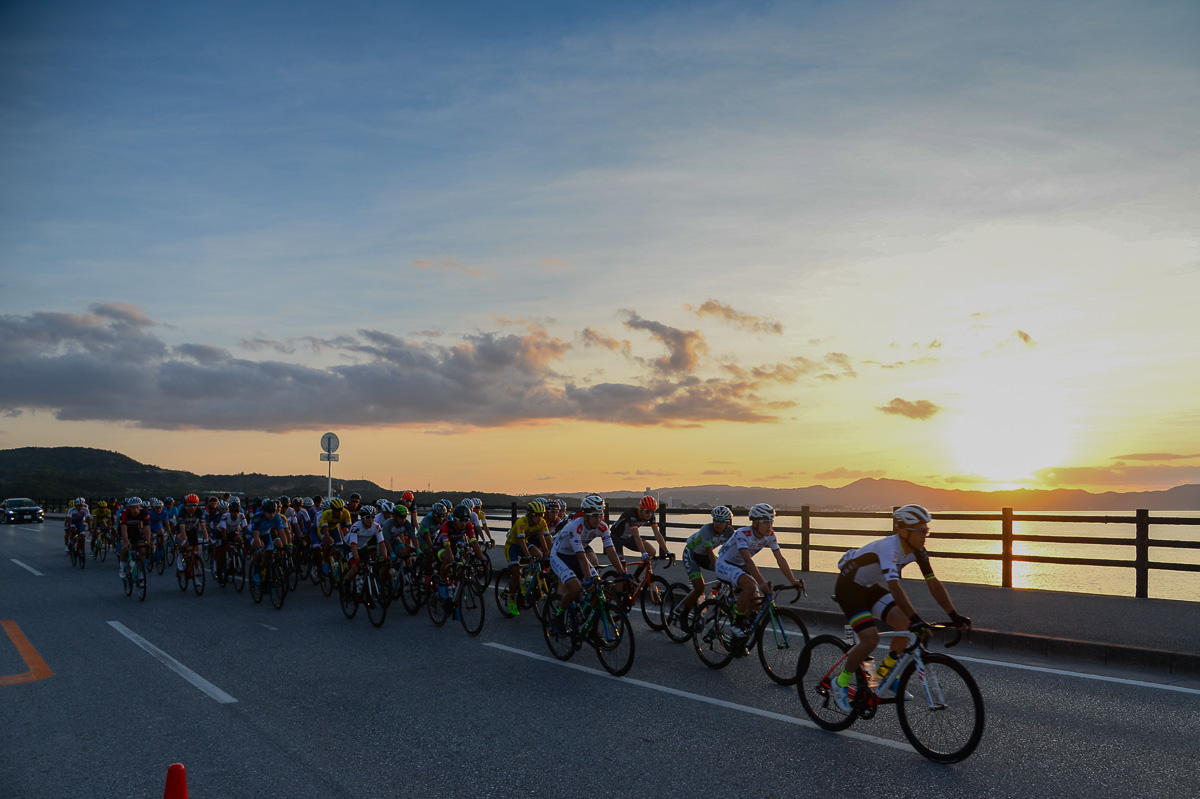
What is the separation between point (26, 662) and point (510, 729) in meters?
6.86

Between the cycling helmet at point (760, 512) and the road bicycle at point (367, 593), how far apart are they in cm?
646

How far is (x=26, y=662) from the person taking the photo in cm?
1002

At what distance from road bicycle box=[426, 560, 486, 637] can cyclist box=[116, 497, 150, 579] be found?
7459mm

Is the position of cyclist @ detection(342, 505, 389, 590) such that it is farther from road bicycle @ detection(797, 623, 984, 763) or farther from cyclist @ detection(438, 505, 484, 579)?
road bicycle @ detection(797, 623, 984, 763)

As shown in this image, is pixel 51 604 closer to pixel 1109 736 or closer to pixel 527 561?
pixel 527 561

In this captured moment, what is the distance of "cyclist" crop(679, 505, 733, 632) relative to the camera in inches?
405

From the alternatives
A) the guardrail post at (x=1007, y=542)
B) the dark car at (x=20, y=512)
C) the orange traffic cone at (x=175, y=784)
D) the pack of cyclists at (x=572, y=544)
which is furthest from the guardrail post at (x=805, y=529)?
the dark car at (x=20, y=512)

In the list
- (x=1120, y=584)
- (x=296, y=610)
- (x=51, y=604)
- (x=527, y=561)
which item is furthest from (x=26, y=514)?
(x=1120, y=584)

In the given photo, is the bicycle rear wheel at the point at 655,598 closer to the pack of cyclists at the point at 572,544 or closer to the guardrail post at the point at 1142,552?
the pack of cyclists at the point at 572,544

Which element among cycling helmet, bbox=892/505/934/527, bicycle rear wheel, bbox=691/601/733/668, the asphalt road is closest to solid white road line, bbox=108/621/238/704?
Result: the asphalt road

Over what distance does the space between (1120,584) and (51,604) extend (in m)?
66.8

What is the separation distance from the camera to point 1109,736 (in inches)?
258

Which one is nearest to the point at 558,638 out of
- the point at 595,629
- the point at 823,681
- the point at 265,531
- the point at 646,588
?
the point at 595,629

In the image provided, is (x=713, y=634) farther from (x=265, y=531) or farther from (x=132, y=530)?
(x=132, y=530)
